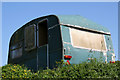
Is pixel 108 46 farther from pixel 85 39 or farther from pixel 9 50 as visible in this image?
pixel 9 50

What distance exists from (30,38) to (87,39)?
8.69 feet

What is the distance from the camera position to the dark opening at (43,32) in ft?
29.4

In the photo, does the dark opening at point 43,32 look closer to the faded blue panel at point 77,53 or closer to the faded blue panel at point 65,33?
the faded blue panel at point 65,33

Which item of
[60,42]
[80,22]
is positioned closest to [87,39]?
[80,22]

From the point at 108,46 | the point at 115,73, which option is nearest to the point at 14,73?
the point at 115,73

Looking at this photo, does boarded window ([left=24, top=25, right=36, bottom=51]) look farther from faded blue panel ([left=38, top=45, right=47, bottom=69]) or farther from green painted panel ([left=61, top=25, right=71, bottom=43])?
green painted panel ([left=61, top=25, right=71, bottom=43])

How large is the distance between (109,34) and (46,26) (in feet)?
10.6

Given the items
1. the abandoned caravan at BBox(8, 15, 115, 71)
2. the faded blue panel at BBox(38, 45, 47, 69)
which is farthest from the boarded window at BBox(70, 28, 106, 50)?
the faded blue panel at BBox(38, 45, 47, 69)

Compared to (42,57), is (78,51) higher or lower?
higher

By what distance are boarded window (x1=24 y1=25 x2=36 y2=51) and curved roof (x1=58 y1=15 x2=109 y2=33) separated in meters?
1.61

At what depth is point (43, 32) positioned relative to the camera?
9156mm

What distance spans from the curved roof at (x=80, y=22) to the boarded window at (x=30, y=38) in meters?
1.61

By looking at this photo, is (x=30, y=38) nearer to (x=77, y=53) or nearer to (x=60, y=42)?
(x=60, y=42)

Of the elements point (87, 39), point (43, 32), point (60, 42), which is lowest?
point (60, 42)
